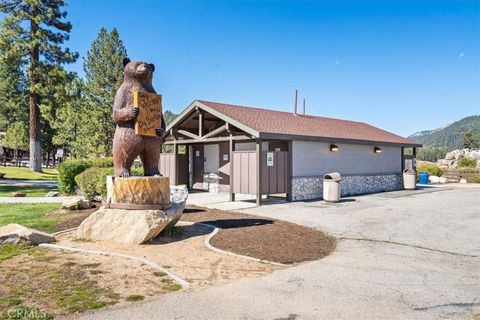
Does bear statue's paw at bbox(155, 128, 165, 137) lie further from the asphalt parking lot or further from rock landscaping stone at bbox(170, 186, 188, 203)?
the asphalt parking lot

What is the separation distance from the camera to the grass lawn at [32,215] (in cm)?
858

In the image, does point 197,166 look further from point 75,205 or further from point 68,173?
point 75,205

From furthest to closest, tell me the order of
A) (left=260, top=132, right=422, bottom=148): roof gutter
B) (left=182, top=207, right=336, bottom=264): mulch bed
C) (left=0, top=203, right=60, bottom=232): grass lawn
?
(left=260, top=132, right=422, bottom=148): roof gutter
(left=0, top=203, right=60, bottom=232): grass lawn
(left=182, top=207, right=336, bottom=264): mulch bed

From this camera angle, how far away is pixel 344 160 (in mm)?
17000

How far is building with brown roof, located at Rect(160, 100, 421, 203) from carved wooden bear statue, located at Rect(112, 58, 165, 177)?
573 cm

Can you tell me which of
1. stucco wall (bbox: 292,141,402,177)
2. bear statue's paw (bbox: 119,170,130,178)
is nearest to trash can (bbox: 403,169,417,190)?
stucco wall (bbox: 292,141,402,177)

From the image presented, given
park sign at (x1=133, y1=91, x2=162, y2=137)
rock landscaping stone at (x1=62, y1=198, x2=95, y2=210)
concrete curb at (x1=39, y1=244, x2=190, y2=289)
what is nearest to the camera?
concrete curb at (x1=39, y1=244, x2=190, y2=289)

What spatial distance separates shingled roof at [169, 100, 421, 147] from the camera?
13.8m

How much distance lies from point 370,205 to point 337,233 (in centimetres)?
575

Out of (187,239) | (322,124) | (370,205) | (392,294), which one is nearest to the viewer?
(392,294)

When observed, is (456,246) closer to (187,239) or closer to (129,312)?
(187,239)

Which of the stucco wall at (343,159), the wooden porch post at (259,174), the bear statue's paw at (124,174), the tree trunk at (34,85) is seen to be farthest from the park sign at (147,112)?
the tree trunk at (34,85)

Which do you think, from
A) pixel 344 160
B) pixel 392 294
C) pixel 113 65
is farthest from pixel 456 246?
pixel 113 65

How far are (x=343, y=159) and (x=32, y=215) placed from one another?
12996 mm
